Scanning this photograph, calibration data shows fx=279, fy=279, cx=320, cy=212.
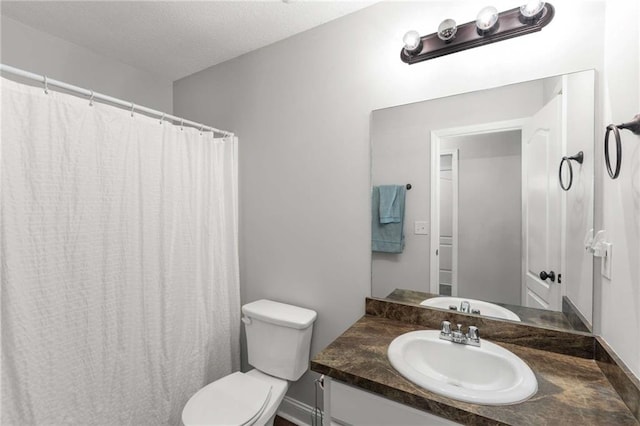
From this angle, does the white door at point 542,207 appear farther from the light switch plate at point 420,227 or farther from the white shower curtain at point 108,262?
the white shower curtain at point 108,262

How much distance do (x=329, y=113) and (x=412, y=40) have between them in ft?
1.85

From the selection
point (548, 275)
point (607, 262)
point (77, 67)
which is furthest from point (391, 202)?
point (77, 67)

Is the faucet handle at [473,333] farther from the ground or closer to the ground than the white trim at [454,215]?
closer to the ground

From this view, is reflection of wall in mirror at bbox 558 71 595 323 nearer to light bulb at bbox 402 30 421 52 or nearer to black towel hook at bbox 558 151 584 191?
black towel hook at bbox 558 151 584 191

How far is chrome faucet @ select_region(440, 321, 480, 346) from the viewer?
112cm

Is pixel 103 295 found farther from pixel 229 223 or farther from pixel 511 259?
pixel 511 259

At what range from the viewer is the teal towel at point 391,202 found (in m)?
1.48

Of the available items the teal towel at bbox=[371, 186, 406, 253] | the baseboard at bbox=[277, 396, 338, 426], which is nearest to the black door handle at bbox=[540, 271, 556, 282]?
the teal towel at bbox=[371, 186, 406, 253]

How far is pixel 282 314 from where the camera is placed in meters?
1.67

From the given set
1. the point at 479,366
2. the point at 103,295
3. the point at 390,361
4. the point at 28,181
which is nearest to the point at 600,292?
the point at 479,366

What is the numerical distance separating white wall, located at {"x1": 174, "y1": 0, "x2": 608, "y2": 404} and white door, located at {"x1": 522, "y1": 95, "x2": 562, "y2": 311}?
0.21 metres

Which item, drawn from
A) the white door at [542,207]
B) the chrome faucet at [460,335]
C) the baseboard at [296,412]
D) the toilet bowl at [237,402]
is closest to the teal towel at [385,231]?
the chrome faucet at [460,335]

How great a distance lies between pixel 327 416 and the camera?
103cm

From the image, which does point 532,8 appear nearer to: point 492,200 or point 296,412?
point 492,200
